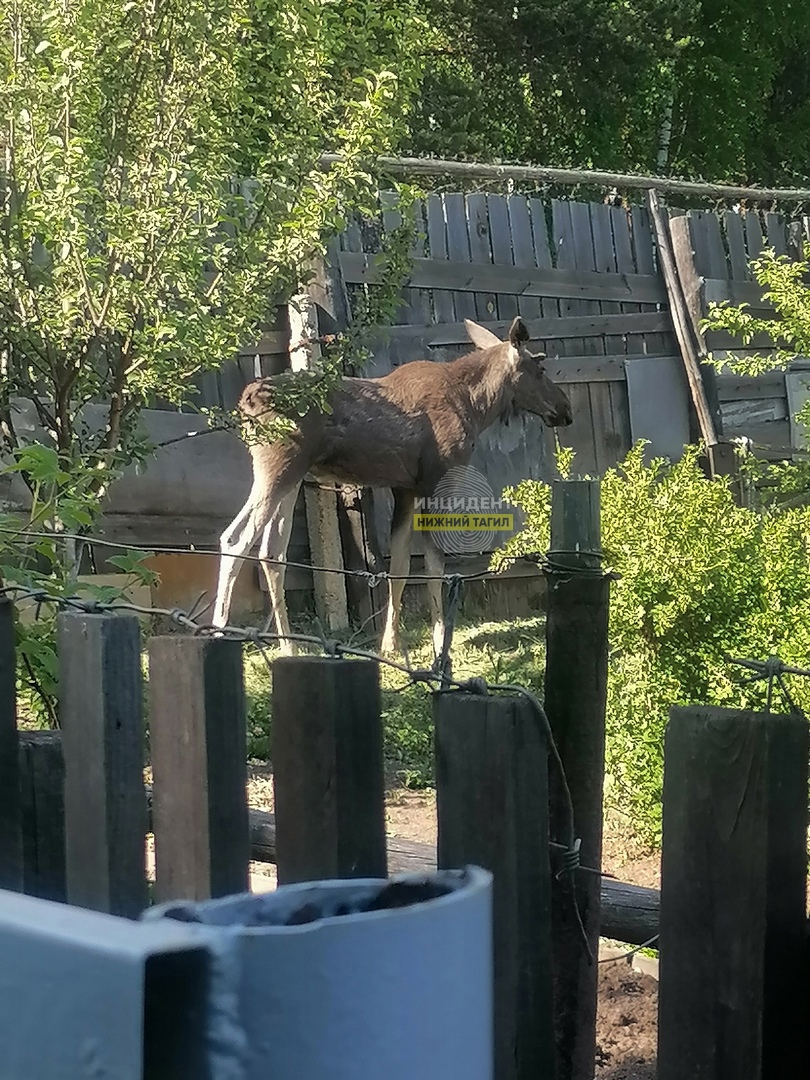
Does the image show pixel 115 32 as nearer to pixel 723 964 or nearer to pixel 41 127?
pixel 41 127

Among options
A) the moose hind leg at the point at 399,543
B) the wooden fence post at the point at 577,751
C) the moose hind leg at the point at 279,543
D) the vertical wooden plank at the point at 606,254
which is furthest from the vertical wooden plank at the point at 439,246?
the wooden fence post at the point at 577,751

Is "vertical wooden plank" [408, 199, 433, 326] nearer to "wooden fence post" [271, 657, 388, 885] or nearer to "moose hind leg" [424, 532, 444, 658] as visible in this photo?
"moose hind leg" [424, 532, 444, 658]

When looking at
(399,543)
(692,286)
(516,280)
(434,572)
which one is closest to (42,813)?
(399,543)

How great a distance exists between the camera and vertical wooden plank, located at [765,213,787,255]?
10985 mm

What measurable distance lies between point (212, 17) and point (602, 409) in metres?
5.92

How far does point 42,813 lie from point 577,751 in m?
0.83

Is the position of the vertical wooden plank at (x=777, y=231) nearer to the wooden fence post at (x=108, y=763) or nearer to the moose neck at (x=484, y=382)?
the moose neck at (x=484, y=382)

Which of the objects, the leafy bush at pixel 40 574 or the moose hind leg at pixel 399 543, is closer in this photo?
the leafy bush at pixel 40 574

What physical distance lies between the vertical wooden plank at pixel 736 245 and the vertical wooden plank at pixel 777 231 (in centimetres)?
44

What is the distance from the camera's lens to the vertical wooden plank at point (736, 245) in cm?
1048

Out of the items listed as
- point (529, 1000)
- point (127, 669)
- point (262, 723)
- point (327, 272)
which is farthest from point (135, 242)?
point (327, 272)

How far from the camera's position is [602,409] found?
9.75 meters

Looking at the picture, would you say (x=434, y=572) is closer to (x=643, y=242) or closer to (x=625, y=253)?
(x=625, y=253)

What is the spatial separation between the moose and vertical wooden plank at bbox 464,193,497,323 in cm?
107
